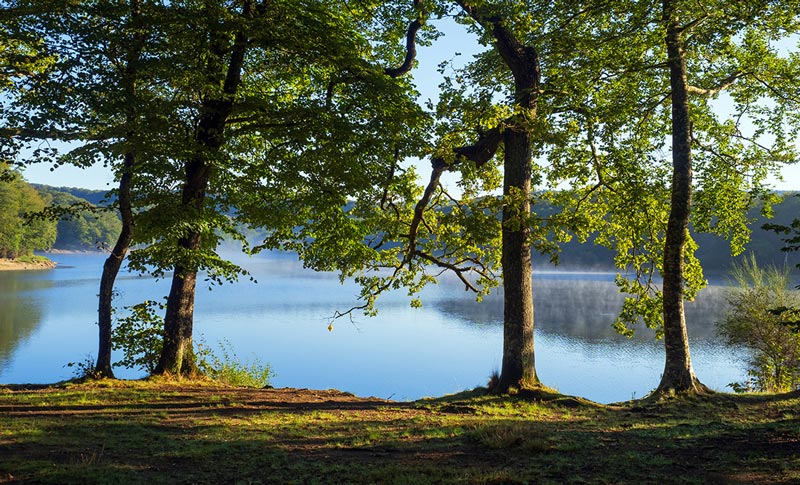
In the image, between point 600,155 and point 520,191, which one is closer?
point 520,191

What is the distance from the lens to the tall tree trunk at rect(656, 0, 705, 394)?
36.0 feet

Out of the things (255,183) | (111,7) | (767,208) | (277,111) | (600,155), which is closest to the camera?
(111,7)

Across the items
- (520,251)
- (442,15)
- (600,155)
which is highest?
(442,15)

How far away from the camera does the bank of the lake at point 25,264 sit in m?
82.8

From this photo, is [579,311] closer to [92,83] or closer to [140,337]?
[140,337]

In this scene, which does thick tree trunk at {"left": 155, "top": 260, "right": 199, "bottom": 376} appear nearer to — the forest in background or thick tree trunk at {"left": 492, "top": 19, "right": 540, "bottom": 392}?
thick tree trunk at {"left": 492, "top": 19, "right": 540, "bottom": 392}

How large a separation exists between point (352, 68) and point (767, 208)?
10.3 m

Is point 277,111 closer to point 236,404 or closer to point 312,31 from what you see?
point 312,31

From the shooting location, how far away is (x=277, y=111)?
11.1 metres

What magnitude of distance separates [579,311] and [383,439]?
40452 millimetres

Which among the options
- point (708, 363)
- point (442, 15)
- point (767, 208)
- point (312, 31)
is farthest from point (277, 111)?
point (708, 363)

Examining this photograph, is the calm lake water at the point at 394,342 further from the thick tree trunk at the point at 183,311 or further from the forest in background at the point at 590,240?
the forest in background at the point at 590,240

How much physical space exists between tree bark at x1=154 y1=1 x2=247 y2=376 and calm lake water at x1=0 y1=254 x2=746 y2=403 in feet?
21.7

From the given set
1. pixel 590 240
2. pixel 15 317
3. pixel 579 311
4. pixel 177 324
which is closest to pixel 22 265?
pixel 15 317
